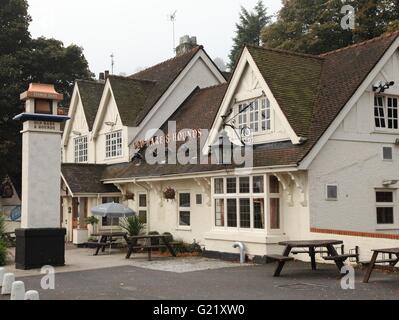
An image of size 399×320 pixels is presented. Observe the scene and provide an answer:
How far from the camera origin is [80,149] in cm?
3212

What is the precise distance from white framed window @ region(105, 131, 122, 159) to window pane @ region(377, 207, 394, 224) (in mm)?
13191

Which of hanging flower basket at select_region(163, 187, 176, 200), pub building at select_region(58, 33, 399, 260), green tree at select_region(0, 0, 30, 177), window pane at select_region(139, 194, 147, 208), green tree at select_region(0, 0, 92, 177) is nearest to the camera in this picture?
pub building at select_region(58, 33, 399, 260)

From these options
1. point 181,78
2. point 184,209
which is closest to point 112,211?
point 184,209

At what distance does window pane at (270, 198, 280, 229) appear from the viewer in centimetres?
1783

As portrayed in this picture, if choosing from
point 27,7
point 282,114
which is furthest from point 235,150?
point 27,7

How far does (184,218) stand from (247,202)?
4.62 m

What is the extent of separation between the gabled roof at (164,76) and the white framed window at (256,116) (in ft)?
26.7

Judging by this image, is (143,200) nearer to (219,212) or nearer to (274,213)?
(219,212)

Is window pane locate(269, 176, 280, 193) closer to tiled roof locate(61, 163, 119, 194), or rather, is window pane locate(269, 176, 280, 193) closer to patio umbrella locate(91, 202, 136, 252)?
patio umbrella locate(91, 202, 136, 252)

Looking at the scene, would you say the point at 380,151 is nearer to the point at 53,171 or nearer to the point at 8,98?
the point at 53,171

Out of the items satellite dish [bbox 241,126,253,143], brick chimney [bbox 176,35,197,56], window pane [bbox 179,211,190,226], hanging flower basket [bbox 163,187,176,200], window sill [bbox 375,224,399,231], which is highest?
brick chimney [bbox 176,35,197,56]

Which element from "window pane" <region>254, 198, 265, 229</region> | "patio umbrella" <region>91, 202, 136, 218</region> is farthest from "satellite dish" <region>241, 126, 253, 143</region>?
"patio umbrella" <region>91, 202, 136, 218</region>

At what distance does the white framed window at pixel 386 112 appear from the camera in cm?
1888

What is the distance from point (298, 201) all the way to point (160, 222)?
7920 mm
